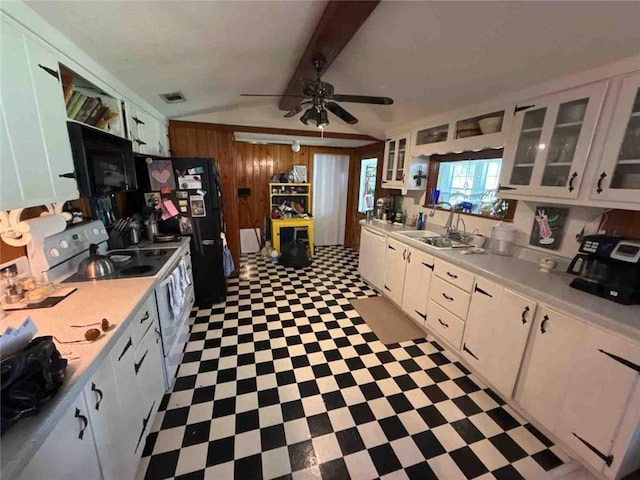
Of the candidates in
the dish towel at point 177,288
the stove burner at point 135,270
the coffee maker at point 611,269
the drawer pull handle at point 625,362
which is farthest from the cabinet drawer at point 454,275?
the stove burner at point 135,270

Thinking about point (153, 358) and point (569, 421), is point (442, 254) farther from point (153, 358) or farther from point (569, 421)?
point (153, 358)

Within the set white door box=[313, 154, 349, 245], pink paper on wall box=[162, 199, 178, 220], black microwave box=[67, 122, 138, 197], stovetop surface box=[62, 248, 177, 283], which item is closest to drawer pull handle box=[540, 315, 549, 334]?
stovetop surface box=[62, 248, 177, 283]

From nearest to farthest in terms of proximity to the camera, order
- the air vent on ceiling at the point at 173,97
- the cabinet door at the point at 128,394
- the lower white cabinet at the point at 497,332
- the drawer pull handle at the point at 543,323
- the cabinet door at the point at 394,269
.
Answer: the cabinet door at the point at 128,394 → the drawer pull handle at the point at 543,323 → the lower white cabinet at the point at 497,332 → the air vent on ceiling at the point at 173,97 → the cabinet door at the point at 394,269

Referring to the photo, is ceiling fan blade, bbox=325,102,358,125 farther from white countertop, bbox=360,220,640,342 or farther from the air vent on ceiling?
the air vent on ceiling

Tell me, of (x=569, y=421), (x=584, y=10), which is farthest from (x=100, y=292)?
(x=584, y=10)

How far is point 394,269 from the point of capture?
304 cm

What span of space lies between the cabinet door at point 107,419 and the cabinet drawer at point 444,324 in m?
2.27

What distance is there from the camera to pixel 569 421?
1.45 meters

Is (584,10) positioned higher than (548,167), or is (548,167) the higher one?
(584,10)

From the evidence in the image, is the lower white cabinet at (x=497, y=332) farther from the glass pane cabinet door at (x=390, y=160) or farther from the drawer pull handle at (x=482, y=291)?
the glass pane cabinet door at (x=390, y=160)

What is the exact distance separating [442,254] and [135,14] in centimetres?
259

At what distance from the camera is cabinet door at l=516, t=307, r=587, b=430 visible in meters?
1.45

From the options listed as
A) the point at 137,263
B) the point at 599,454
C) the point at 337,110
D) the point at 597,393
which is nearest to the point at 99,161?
the point at 137,263

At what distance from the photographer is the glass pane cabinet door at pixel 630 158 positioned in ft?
4.72
